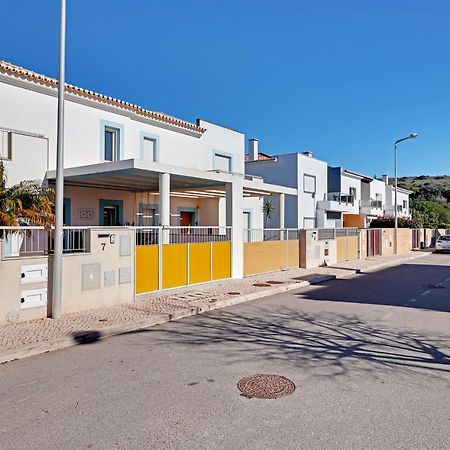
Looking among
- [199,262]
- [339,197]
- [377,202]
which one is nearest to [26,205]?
[199,262]

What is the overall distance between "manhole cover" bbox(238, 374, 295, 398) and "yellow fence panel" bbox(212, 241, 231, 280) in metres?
7.93

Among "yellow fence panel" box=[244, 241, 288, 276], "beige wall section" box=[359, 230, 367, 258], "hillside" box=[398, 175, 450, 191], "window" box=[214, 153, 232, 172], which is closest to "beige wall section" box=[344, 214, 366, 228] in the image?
"beige wall section" box=[359, 230, 367, 258]

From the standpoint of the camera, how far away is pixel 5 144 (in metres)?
12.6

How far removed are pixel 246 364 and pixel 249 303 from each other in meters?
4.96

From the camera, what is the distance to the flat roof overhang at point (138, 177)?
457 inches

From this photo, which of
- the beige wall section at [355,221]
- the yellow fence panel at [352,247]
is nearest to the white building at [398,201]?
the beige wall section at [355,221]

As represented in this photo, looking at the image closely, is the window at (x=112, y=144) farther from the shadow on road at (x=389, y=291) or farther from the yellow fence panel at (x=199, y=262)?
the shadow on road at (x=389, y=291)

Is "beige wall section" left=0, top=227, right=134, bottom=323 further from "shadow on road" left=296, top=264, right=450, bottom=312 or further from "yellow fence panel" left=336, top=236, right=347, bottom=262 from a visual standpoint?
"yellow fence panel" left=336, top=236, right=347, bottom=262

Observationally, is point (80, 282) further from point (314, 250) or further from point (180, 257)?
point (314, 250)

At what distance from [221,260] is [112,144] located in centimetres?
685

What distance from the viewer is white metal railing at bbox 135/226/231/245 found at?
1037cm

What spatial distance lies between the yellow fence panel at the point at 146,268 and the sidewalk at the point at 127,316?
32 centimetres

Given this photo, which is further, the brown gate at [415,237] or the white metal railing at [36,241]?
the brown gate at [415,237]

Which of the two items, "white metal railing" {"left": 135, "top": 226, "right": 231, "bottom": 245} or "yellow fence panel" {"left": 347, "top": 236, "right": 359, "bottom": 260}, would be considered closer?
"white metal railing" {"left": 135, "top": 226, "right": 231, "bottom": 245}
